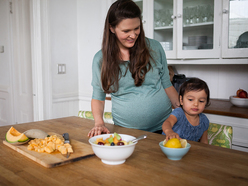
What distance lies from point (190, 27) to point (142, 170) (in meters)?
2.08

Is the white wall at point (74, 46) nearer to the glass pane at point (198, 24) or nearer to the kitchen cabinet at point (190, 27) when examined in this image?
the kitchen cabinet at point (190, 27)

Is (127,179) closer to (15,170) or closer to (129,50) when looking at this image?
(15,170)

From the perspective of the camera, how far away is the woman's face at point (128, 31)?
1.42m

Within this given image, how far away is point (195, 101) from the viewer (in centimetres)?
140

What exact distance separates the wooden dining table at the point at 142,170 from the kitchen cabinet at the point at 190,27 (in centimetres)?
158

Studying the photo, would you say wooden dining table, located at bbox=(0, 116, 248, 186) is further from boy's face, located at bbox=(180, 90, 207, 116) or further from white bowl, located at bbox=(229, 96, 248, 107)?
white bowl, located at bbox=(229, 96, 248, 107)

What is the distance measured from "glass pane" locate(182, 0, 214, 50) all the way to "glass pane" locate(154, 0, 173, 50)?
0.53 feet

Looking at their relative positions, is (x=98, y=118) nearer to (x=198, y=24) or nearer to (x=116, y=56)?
(x=116, y=56)

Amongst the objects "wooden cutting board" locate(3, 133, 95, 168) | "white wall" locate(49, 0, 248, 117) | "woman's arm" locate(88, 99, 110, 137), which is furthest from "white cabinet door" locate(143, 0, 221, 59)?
"wooden cutting board" locate(3, 133, 95, 168)

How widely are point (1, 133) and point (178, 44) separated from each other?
1.94m

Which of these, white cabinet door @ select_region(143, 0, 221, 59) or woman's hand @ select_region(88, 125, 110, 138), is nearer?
woman's hand @ select_region(88, 125, 110, 138)

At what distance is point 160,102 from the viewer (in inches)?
61.3

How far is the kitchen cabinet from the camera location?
2377mm

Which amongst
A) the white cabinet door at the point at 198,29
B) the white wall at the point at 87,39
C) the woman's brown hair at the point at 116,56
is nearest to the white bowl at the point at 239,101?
the white cabinet door at the point at 198,29
